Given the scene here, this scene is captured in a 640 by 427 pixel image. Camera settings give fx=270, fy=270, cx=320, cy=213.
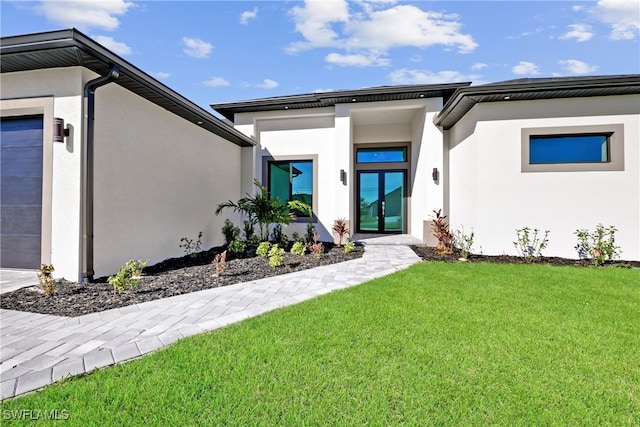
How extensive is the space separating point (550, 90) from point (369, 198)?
698 centimetres

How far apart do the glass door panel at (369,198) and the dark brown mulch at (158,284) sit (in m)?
5.04

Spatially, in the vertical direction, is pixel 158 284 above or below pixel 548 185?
below

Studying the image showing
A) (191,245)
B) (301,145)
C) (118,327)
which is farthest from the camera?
(301,145)

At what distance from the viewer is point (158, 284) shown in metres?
4.75

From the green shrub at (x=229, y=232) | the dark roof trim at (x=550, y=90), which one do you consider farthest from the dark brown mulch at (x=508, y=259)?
the green shrub at (x=229, y=232)

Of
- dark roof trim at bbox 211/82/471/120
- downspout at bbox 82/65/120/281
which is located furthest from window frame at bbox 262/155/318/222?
downspout at bbox 82/65/120/281

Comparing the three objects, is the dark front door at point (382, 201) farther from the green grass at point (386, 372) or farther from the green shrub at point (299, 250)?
the green grass at point (386, 372)

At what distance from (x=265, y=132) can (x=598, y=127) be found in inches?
394

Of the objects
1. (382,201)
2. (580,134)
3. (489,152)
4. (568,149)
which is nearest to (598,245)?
(568,149)

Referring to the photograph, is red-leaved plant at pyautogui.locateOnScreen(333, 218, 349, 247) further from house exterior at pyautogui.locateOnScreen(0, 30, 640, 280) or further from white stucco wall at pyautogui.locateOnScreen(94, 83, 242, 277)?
white stucco wall at pyautogui.locateOnScreen(94, 83, 242, 277)

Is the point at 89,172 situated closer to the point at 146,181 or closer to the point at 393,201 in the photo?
the point at 146,181

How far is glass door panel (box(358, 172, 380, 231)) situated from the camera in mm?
12211

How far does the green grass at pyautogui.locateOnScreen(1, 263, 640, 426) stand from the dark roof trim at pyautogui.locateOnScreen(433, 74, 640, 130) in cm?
533

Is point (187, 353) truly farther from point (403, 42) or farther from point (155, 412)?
point (403, 42)
